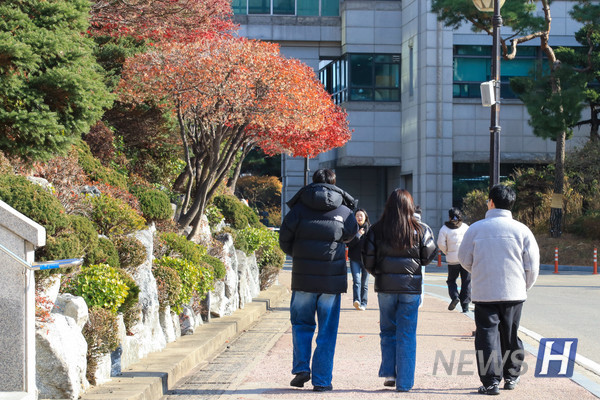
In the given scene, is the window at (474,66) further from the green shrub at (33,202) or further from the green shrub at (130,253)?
the green shrub at (33,202)

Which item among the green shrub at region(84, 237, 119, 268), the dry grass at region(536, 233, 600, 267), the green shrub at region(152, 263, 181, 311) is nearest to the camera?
the green shrub at region(84, 237, 119, 268)

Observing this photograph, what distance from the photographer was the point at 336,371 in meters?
8.84

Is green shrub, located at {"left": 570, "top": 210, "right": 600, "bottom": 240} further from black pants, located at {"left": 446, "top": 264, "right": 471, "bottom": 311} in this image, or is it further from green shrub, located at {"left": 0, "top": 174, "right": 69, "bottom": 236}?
green shrub, located at {"left": 0, "top": 174, "right": 69, "bottom": 236}

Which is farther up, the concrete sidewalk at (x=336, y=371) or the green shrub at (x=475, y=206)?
the green shrub at (x=475, y=206)

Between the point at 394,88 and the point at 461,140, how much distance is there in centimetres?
534

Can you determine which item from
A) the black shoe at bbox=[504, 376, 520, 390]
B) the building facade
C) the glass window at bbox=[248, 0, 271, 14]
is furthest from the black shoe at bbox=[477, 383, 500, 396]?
the glass window at bbox=[248, 0, 271, 14]

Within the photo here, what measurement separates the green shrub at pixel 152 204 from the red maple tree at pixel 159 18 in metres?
3.54

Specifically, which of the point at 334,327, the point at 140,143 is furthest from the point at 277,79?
the point at 334,327

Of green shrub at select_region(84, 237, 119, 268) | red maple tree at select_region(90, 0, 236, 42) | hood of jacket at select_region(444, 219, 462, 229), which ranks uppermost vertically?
red maple tree at select_region(90, 0, 236, 42)

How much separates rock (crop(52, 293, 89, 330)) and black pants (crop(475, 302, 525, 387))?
3.47 meters

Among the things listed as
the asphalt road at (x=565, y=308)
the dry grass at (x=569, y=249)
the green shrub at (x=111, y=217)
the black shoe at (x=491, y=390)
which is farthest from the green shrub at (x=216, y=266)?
the dry grass at (x=569, y=249)

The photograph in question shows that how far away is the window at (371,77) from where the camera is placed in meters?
45.6

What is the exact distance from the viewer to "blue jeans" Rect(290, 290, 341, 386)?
304 inches

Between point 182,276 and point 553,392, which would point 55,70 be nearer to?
point 182,276
